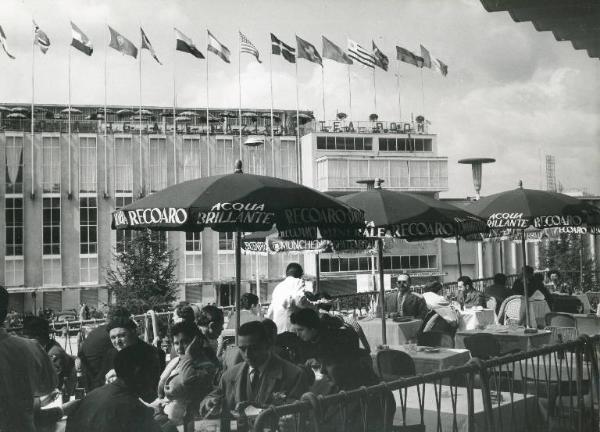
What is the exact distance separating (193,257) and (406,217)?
53.9m

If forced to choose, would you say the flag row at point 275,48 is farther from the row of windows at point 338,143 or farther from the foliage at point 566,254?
the row of windows at point 338,143

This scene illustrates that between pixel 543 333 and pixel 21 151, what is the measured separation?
5619cm

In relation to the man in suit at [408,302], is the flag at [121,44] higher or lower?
higher

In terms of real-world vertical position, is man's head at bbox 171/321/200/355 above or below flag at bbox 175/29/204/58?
below

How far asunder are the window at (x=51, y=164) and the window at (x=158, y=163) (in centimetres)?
755

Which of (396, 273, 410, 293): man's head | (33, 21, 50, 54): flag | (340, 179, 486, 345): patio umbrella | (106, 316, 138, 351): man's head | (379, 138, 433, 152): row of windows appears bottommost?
(106, 316, 138, 351): man's head

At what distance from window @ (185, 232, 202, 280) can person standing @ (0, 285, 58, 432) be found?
185 ft

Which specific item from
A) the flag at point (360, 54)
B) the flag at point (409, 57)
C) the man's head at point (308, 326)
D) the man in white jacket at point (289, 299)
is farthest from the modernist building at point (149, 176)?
the man's head at point (308, 326)

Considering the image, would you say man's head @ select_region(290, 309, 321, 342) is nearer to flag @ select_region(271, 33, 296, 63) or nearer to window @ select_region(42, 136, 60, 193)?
flag @ select_region(271, 33, 296, 63)

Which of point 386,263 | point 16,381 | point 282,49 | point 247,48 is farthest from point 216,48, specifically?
point 16,381

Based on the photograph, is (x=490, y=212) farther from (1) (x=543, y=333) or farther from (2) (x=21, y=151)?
(2) (x=21, y=151)

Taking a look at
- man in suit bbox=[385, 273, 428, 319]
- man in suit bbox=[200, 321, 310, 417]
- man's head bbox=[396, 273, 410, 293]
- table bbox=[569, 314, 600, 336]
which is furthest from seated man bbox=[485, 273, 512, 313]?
man in suit bbox=[200, 321, 310, 417]

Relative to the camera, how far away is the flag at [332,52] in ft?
142

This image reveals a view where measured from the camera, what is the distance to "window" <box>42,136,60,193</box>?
Result: 59312 millimetres
